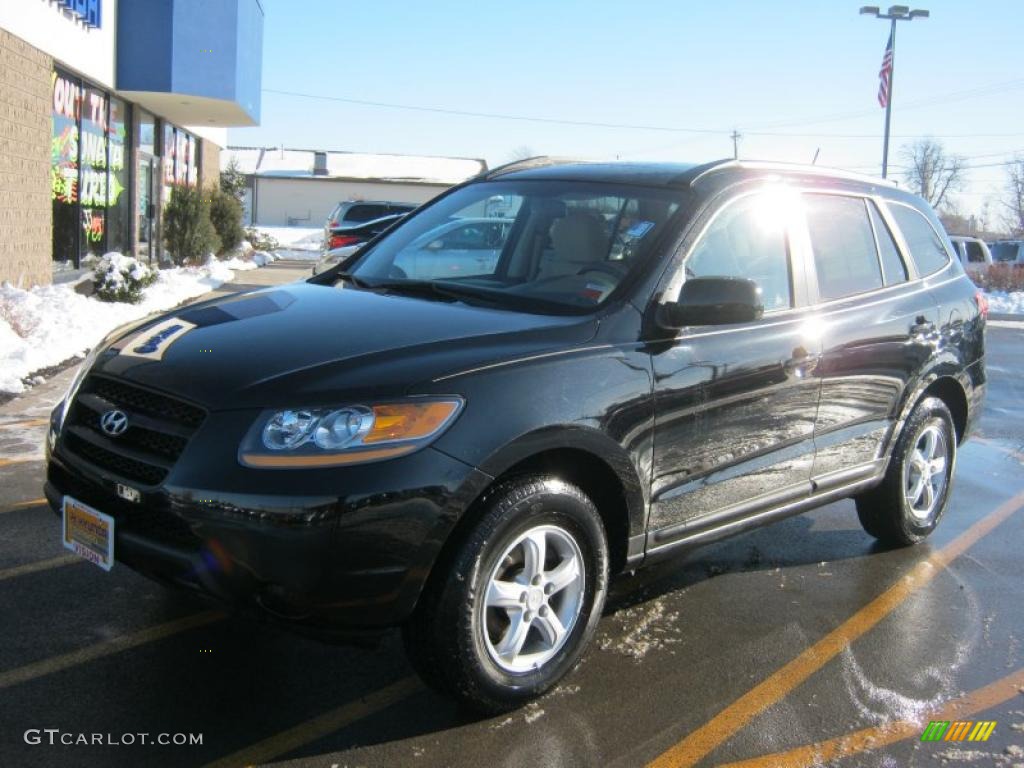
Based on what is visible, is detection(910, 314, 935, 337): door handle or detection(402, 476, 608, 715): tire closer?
detection(402, 476, 608, 715): tire

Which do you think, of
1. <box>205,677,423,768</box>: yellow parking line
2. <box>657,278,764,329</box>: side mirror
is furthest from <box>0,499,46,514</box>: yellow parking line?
<box>657,278,764,329</box>: side mirror

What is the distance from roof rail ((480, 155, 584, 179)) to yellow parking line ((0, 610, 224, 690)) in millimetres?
2453

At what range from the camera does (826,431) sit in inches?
179

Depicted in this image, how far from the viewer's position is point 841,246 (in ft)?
15.8

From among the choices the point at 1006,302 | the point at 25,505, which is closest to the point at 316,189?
the point at 1006,302

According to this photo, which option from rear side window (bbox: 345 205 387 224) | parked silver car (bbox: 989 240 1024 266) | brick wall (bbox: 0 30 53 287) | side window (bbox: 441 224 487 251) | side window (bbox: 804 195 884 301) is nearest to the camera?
side window (bbox: 804 195 884 301)

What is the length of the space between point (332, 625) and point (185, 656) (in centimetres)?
109

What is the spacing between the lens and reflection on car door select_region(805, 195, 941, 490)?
4.55 meters

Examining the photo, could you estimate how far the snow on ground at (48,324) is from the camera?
897 centimetres

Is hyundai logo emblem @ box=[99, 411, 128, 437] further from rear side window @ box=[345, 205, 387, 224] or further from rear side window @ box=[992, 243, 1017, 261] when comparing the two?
rear side window @ box=[992, 243, 1017, 261]

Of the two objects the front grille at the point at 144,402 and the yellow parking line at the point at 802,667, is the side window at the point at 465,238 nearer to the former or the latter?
the front grille at the point at 144,402

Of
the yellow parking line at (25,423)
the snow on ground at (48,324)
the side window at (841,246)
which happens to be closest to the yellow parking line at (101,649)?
the side window at (841,246)

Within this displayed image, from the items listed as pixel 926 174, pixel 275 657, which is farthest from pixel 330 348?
pixel 926 174

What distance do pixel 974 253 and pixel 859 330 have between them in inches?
1063
